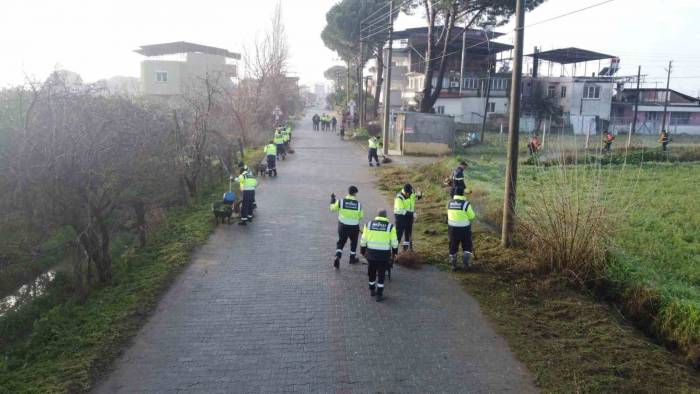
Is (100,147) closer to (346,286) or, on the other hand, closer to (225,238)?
(225,238)

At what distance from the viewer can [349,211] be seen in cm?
982

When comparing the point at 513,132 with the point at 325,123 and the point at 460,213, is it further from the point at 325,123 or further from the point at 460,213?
the point at 325,123

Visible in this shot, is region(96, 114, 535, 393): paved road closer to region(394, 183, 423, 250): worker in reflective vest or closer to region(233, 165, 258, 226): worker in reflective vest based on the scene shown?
region(394, 183, 423, 250): worker in reflective vest

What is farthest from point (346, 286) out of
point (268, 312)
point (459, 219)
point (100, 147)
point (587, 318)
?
point (100, 147)

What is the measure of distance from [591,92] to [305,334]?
4818 centimetres

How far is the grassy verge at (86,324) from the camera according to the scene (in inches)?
237

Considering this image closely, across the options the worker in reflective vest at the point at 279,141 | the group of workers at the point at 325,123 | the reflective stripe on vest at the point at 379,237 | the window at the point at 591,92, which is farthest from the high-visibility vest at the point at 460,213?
the window at the point at 591,92

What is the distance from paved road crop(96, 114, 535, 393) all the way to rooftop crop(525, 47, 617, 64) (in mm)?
44955

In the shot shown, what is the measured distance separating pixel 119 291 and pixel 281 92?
38449 mm

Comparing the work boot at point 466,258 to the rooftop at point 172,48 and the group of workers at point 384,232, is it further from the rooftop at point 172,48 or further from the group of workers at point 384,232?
the rooftop at point 172,48

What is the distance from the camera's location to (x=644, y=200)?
14.2 m

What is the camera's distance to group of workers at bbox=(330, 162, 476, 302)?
8.29 meters

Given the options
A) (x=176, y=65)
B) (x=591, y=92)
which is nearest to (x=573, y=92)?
(x=591, y=92)

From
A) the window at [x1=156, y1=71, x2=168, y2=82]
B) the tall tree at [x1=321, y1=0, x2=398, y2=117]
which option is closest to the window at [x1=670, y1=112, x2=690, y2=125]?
the tall tree at [x1=321, y1=0, x2=398, y2=117]
